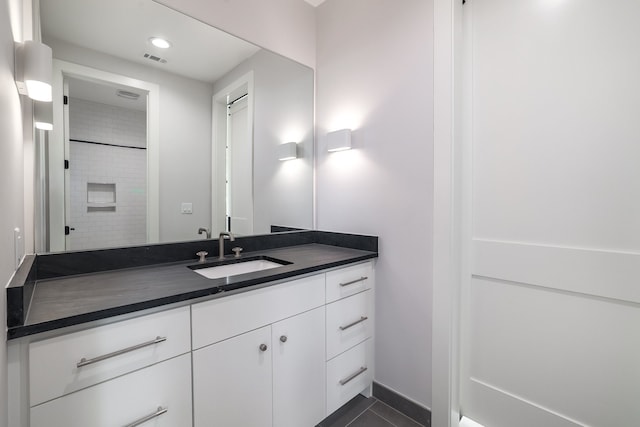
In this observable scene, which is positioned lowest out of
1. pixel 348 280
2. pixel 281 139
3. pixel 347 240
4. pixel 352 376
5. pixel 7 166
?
Result: pixel 352 376

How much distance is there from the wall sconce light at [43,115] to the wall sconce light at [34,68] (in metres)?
0.28

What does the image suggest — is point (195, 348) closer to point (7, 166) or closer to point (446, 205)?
point (7, 166)

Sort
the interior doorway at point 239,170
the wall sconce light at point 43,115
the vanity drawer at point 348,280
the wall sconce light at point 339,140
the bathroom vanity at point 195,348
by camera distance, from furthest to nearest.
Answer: the wall sconce light at point 339,140 → the interior doorway at point 239,170 → the vanity drawer at point 348,280 → the wall sconce light at point 43,115 → the bathroom vanity at point 195,348

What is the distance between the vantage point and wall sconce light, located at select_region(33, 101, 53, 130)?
3.92 ft

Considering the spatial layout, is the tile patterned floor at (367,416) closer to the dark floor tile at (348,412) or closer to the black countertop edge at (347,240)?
the dark floor tile at (348,412)

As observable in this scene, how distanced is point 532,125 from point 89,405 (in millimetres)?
2060

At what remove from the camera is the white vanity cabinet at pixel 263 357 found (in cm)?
111

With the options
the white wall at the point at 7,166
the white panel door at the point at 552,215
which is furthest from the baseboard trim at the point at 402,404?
the white wall at the point at 7,166

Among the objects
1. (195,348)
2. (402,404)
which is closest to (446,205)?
(402,404)

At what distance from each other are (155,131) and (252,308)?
1069 mm

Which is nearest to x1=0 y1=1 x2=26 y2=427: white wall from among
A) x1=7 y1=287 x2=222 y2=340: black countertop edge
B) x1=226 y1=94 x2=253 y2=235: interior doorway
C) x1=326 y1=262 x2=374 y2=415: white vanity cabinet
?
x1=7 y1=287 x2=222 y2=340: black countertop edge

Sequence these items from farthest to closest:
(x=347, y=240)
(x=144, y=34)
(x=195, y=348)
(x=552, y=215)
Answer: (x=347, y=240) → (x=144, y=34) → (x=552, y=215) → (x=195, y=348)

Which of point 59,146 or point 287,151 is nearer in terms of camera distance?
point 59,146

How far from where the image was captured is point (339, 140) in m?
1.98
